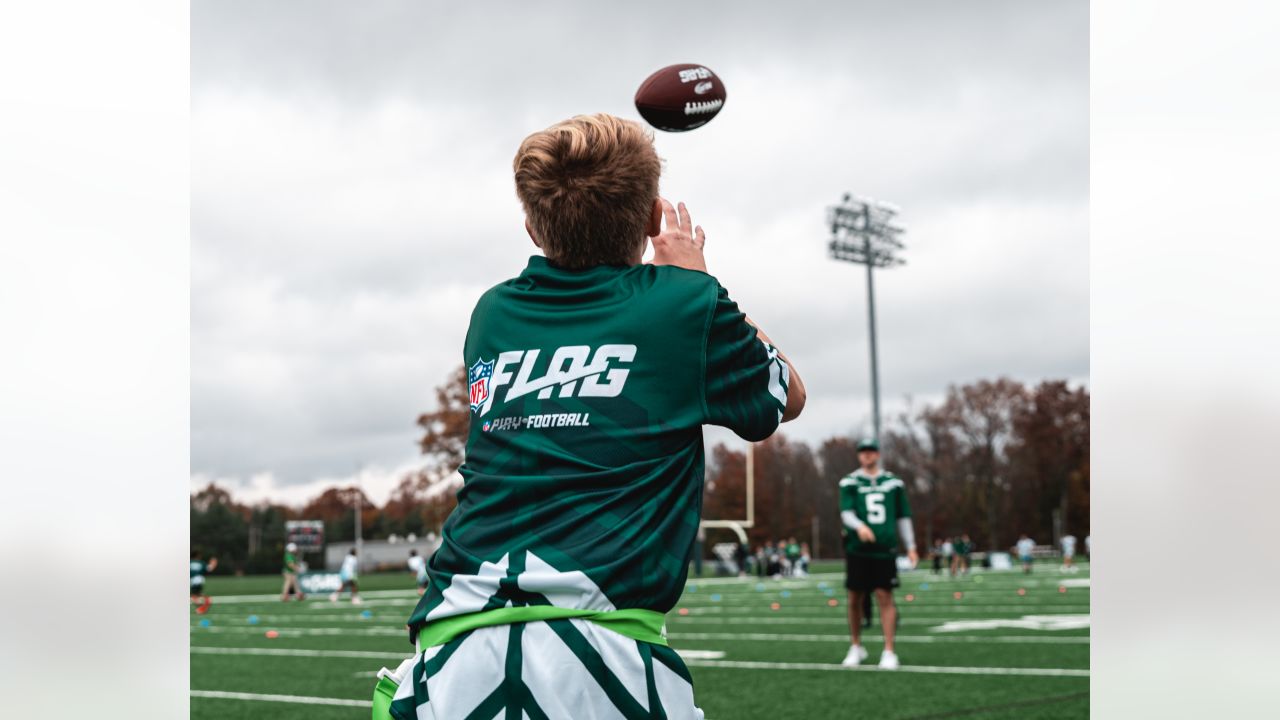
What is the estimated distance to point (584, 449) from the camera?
6.94 feet

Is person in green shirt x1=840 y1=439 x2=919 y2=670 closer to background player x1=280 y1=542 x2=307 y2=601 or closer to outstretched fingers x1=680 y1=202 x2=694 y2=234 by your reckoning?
outstretched fingers x1=680 y1=202 x2=694 y2=234

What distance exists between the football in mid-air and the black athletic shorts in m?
7.94

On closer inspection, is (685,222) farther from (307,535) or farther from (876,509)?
(307,535)

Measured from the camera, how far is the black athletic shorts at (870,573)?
10617 millimetres

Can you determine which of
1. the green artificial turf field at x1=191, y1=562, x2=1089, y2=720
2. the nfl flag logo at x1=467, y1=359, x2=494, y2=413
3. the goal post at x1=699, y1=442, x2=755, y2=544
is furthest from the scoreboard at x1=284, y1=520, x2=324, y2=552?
the nfl flag logo at x1=467, y1=359, x2=494, y2=413

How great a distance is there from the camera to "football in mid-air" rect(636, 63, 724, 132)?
10.8ft

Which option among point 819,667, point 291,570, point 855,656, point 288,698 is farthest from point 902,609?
point 291,570

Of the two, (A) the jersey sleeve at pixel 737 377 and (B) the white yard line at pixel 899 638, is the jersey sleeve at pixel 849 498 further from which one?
(A) the jersey sleeve at pixel 737 377

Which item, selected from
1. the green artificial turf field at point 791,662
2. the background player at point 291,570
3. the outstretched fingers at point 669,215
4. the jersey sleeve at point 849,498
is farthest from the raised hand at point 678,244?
the background player at point 291,570

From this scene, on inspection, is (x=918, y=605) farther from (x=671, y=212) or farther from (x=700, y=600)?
(x=671, y=212)

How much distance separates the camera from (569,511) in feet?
6.87

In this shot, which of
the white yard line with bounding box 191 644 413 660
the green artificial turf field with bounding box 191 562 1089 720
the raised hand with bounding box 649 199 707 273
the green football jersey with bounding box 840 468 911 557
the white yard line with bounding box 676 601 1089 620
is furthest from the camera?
the white yard line with bounding box 676 601 1089 620

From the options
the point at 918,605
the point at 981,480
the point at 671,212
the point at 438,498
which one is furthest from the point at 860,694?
the point at 981,480

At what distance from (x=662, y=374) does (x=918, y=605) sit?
1926 cm
